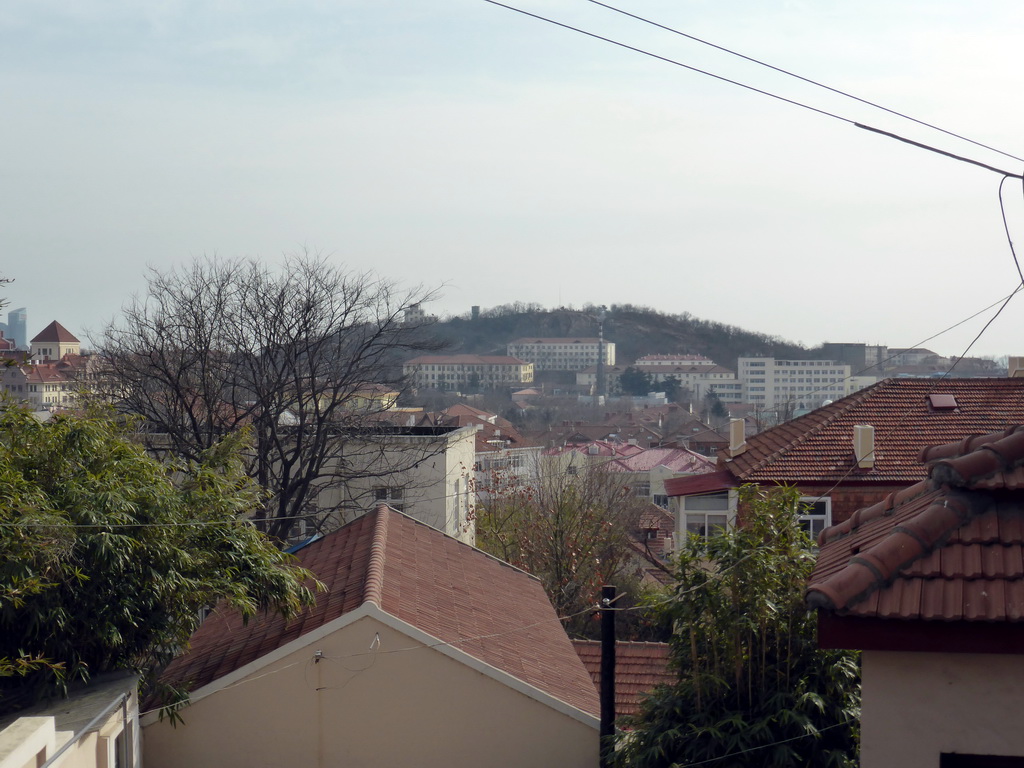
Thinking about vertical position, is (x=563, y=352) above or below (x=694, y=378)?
above

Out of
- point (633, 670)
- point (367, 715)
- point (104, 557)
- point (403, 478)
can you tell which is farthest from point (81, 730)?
point (403, 478)

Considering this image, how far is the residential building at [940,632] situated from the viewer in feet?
13.3

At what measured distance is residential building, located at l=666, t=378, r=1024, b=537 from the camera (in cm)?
1585

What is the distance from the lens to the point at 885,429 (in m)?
17.0

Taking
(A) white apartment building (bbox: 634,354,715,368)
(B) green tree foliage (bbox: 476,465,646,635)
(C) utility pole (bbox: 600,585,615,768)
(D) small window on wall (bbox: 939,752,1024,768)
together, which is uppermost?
(A) white apartment building (bbox: 634,354,715,368)

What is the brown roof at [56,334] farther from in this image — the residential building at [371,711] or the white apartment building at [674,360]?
the residential building at [371,711]

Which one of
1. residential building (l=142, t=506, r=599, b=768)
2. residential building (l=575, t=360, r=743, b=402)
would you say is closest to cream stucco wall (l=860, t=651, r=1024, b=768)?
residential building (l=142, t=506, r=599, b=768)

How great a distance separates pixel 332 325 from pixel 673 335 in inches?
6669

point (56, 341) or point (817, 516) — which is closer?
point (817, 516)

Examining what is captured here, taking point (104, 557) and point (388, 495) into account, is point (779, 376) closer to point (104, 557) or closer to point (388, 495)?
point (388, 495)

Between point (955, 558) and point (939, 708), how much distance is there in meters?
0.66

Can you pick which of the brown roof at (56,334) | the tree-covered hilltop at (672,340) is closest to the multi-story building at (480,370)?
the tree-covered hilltop at (672,340)

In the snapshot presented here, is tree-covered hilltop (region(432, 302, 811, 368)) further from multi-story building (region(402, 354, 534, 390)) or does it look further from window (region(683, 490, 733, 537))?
window (region(683, 490, 733, 537))

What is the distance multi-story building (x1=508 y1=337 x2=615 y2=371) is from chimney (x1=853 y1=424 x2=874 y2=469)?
16966cm
